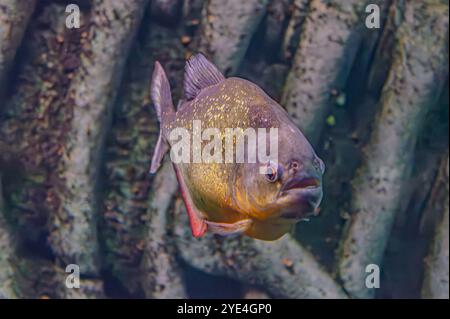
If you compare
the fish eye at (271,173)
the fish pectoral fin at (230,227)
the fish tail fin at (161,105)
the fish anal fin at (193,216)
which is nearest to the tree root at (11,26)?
the fish tail fin at (161,105)

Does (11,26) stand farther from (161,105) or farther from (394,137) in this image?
(394,137)

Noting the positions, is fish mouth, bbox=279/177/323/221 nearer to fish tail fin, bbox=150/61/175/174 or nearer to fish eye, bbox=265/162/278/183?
fish eye, bbox=265/162/278/183

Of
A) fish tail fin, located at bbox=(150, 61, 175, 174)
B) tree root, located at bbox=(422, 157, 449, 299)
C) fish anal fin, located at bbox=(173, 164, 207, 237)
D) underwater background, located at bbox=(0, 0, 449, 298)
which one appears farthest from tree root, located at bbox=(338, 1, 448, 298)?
fish anal fin, located at bbox=(173, 164, 207, 237)

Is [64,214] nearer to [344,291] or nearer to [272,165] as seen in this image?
[344,291]

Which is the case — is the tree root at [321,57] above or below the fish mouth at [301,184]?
above

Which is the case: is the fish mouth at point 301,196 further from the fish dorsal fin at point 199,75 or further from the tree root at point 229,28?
the tree root at point 229,28
